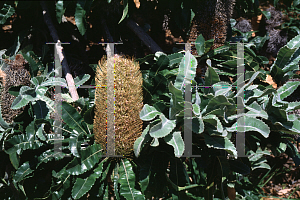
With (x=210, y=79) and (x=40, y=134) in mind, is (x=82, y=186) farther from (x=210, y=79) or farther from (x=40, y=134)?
(x=210, y=79)

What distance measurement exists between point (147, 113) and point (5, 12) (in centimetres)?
155

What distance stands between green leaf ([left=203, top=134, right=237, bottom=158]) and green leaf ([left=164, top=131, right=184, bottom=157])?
0.64 feet

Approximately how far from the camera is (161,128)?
153 cm

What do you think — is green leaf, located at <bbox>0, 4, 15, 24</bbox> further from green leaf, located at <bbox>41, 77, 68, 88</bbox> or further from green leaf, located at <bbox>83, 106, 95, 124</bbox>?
green leaf, located at <bbox>83, 106, 95, 124</bbox>

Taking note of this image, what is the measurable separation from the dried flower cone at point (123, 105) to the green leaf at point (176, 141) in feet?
0.69

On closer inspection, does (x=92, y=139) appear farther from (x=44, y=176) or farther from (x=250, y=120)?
(x=250, y=120)

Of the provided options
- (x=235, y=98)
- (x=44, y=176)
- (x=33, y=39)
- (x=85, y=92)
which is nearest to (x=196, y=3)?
(x=235, y=98)

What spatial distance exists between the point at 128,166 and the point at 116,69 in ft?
2.14

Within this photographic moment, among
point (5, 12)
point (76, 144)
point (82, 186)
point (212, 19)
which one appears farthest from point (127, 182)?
point (5, 12)

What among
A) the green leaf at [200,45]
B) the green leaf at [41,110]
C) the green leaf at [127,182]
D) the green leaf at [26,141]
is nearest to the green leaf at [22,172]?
the green leaf at [26,141]

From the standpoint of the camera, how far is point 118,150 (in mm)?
1639

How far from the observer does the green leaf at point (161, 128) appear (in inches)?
58.8

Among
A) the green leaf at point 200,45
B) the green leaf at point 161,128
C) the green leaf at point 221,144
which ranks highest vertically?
the green leaf at point 200,45

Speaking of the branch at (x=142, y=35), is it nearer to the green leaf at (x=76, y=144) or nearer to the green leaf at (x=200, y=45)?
the green leaf at (x=200, y=45)
